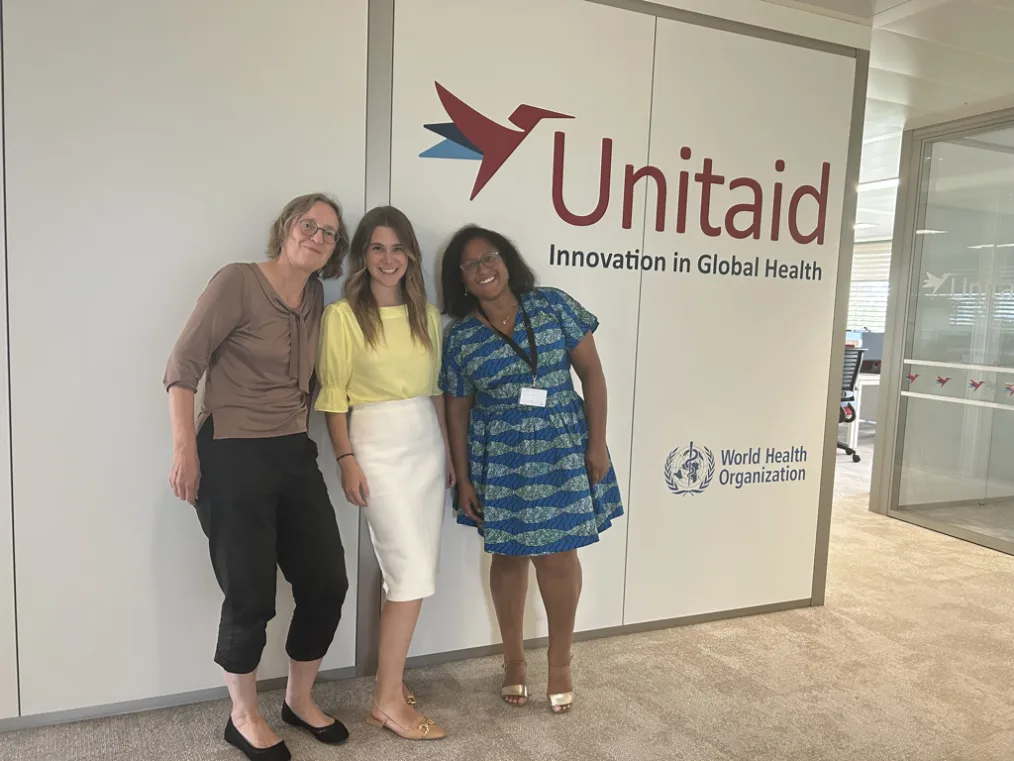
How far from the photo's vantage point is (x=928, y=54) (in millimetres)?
3867

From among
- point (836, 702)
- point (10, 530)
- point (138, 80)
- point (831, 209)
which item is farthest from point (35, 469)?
point (831, 209)

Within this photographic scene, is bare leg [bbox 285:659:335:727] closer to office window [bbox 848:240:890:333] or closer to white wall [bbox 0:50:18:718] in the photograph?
white wall [bbox 0:50:18:718]

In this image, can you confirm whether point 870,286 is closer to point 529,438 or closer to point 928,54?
point 928,54

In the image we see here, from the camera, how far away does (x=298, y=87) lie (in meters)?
2.52

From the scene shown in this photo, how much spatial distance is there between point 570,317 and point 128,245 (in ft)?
4.71

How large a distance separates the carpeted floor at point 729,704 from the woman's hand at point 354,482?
778mm

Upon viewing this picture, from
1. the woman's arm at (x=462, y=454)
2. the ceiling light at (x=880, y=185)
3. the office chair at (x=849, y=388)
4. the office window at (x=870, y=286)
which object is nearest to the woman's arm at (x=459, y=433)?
the woman's arm at (x=462, y=454)

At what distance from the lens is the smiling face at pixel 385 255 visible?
2.35m

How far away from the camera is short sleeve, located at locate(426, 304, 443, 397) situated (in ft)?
8.11

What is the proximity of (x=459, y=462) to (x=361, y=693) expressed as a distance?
0.93 metres

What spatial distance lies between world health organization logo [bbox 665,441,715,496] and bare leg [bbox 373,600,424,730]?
52.6 inches

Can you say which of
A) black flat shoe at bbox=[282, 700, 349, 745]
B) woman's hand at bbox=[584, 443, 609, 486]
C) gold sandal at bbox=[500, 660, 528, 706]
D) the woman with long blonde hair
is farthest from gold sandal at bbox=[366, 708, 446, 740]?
woman's hand at bbox=[584, 443, 609, 486]

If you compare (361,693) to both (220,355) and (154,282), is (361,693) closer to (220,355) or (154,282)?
(220,355)

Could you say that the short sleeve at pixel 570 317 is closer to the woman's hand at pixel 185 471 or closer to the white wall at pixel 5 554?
the woman's hand at pixel 185 471
